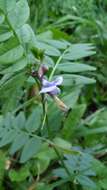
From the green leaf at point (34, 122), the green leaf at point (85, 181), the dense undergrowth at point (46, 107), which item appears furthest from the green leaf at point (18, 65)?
the green leaf at point (85, 181)

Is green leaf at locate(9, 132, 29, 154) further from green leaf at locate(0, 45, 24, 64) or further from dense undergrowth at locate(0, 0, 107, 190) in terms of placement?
green leaf at locate(0, 45, 24, 64)

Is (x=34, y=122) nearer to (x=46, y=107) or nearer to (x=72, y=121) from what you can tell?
(x=46, y=107)

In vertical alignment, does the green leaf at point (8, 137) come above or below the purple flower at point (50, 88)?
below

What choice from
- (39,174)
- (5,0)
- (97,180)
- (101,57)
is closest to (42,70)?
(5,0)

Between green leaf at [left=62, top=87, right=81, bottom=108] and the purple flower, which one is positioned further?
green leaf at [left=62, top=87, right=81, bottom=108]

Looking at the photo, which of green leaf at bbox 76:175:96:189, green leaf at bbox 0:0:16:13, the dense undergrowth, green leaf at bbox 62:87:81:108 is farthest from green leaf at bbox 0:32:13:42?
green leaf at bbox 62:87:81:108

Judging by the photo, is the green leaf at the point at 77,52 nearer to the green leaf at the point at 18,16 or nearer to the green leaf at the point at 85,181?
the green leaf at the point at 18,16

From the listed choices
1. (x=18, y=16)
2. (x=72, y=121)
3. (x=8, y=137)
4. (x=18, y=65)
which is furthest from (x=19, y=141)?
(x=72, y=121)
